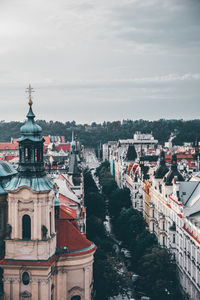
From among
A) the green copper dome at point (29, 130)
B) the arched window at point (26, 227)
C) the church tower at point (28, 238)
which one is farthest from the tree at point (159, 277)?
the green copper dome at point (29, 130)

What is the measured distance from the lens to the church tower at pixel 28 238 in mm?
50938

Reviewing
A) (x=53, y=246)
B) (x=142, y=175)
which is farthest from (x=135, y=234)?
(x=53, y=246)

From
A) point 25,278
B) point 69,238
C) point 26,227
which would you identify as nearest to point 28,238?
point 26,227

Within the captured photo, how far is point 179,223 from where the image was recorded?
79.0 meters

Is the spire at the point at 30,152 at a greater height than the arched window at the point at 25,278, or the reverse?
the spire at the point at 30,152

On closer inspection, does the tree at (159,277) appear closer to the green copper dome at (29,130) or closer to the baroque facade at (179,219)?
the baroque facade at (179,219)

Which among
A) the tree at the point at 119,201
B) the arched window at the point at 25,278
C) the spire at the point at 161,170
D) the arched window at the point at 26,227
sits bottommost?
the tree at the point at 119,201

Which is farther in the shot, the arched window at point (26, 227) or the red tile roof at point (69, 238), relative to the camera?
the red tile roof at point (69, 238)

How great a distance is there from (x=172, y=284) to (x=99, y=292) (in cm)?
1460

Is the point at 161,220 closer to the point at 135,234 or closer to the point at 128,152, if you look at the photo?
the point at 135,234

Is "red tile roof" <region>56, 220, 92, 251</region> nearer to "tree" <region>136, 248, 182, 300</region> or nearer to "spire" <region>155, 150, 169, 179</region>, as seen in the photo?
"tree" <region>136, 248, 182, 300</region>

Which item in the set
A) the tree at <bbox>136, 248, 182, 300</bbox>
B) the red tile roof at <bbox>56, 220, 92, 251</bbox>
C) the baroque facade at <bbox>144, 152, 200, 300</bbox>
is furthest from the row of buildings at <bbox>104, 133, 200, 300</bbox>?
the red tile roof at <bbox>56, 220, 92, 251</bbox>

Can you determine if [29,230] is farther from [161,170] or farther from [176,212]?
[161,170]

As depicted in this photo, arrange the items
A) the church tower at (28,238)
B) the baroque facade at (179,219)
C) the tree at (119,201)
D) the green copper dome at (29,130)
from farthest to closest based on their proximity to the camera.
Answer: the tree at (119,201)
the baroque facade at (179,219)
the green copper dome at (29,130)
the church tower at (28,238)
